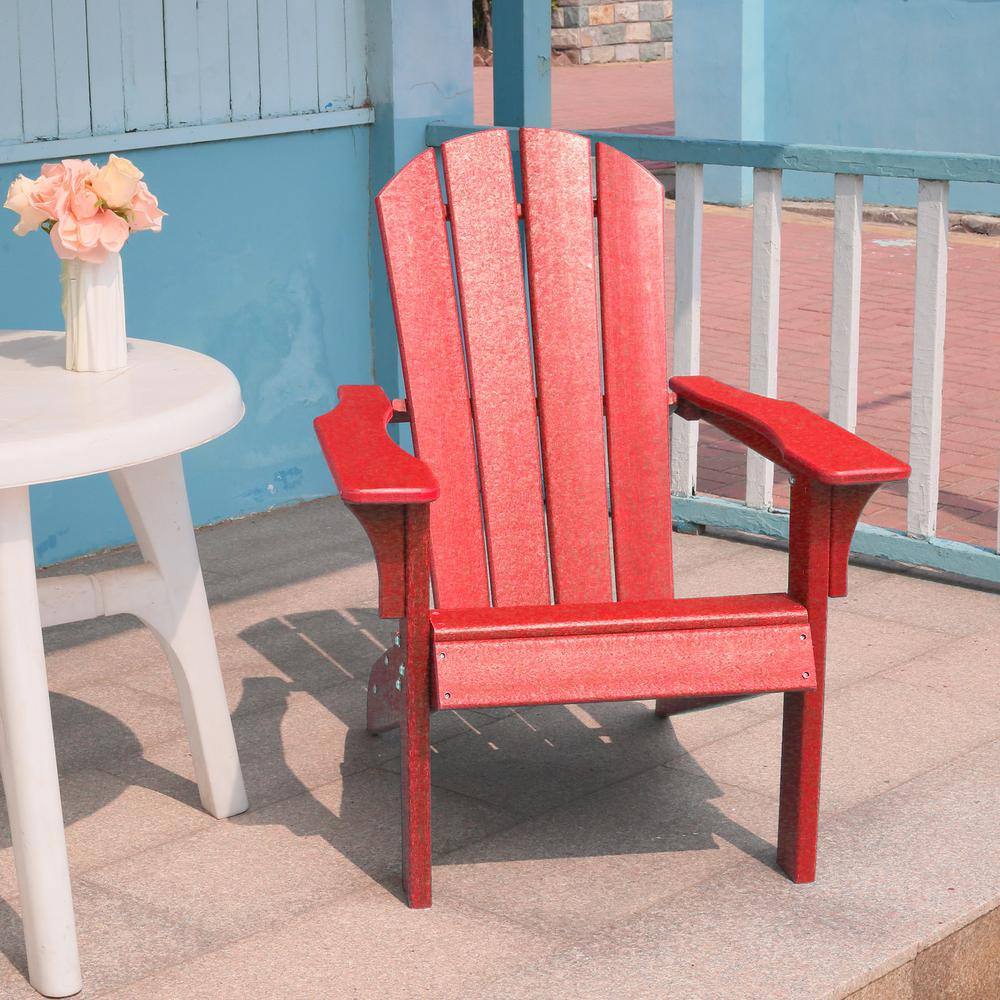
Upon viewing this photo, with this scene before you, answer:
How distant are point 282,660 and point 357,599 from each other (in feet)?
1.27

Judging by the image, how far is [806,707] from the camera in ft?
7.91

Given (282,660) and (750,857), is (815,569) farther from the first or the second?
(282,660)

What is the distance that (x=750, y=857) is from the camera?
2.54 metres

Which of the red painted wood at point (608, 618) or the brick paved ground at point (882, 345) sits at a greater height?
the red painted wood at point (608, 618)

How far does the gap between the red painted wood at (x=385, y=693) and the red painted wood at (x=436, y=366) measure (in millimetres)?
153

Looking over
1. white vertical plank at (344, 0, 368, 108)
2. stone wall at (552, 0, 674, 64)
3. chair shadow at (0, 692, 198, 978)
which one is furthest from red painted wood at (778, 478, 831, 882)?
stone wall at (552, 0, 674, 64)

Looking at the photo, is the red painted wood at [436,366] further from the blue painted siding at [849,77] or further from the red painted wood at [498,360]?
the blue painted siding at [849,77]

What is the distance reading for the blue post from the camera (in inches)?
178

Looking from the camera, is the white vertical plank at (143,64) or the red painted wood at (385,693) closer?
the red painted wood at (385,693)

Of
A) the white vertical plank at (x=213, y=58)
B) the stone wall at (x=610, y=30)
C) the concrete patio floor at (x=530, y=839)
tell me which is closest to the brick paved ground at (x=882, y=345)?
the concrete patio floor at (x=530, y=839)

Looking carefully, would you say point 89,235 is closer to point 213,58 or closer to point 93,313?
point 93,313

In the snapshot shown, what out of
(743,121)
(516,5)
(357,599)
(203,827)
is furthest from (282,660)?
(743,121)

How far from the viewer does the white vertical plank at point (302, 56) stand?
4301mm

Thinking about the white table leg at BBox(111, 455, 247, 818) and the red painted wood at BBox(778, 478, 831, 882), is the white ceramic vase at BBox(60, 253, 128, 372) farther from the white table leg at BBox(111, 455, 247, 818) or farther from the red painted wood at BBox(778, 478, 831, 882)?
the red painted wood at BBox(778, 478, 831, 882)
